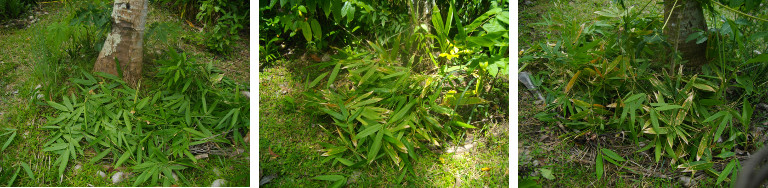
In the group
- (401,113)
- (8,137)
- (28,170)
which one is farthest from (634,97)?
(8,137)

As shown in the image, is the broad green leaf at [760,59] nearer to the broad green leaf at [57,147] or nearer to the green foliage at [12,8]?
the broad green leaf at [57,147]

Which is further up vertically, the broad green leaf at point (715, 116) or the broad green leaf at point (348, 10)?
the broad green leaf at point (348, 10)

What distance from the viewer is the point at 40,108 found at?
1699mm

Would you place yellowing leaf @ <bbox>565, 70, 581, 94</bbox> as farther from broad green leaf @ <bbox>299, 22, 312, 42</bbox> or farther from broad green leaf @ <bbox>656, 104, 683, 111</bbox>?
broad green leaf @ <bbox>299, 22, 312, 42</bbox>

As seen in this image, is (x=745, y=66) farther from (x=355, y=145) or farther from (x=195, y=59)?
(x=195, y=59)

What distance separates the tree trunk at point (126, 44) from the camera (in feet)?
5.62

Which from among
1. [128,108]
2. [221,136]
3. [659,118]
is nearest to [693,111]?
[659,118]

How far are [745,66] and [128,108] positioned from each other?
187cm

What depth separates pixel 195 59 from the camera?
1.84 meters

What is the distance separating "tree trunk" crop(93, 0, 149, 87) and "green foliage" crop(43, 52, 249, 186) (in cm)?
4

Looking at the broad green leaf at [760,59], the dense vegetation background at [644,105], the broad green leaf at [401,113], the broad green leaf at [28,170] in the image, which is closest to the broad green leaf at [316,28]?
the broad green leaf at [401,113]

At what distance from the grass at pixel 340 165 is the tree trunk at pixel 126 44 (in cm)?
42

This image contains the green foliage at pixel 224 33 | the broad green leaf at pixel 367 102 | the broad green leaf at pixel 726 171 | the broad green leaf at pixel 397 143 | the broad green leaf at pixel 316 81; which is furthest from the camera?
the green foliage at pixel 224 33

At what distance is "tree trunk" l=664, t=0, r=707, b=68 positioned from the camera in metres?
1.64
